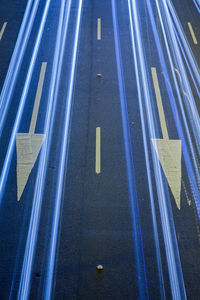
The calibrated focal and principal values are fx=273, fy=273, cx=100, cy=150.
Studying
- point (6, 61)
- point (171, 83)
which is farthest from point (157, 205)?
point (6, 61)

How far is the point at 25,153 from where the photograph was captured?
7.61 m

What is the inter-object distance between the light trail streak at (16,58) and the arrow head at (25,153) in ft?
2.80

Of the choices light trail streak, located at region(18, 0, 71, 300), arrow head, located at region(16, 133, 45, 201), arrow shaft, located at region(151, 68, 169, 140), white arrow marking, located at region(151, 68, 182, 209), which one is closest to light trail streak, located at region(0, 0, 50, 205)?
arrow head, located at region(16, 133, 45, 201)

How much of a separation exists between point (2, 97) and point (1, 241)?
4685 mm

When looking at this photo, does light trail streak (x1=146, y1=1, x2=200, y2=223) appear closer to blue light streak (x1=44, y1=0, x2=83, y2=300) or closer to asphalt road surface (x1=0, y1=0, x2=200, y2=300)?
asphalt road surface (x1=0, y1=0, x2=200, y2=300)

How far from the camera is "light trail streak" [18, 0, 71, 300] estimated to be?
18.8 feet

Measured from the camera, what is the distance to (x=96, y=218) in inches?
259

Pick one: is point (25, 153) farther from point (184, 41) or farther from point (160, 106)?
point (184, 41)

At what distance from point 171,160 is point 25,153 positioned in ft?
13.4

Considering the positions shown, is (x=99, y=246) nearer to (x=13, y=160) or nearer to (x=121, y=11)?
(x=13, y=160)

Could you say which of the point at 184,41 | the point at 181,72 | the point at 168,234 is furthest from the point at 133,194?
the point at 184,41

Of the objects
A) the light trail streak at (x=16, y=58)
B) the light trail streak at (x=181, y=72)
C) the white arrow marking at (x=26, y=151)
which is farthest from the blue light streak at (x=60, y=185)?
the light trail streak at (x=181, y=72)

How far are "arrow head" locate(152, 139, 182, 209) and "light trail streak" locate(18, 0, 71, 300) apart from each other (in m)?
3.16

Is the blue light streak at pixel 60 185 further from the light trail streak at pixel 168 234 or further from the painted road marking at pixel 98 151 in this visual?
the light trail streak at pixel 168 234
